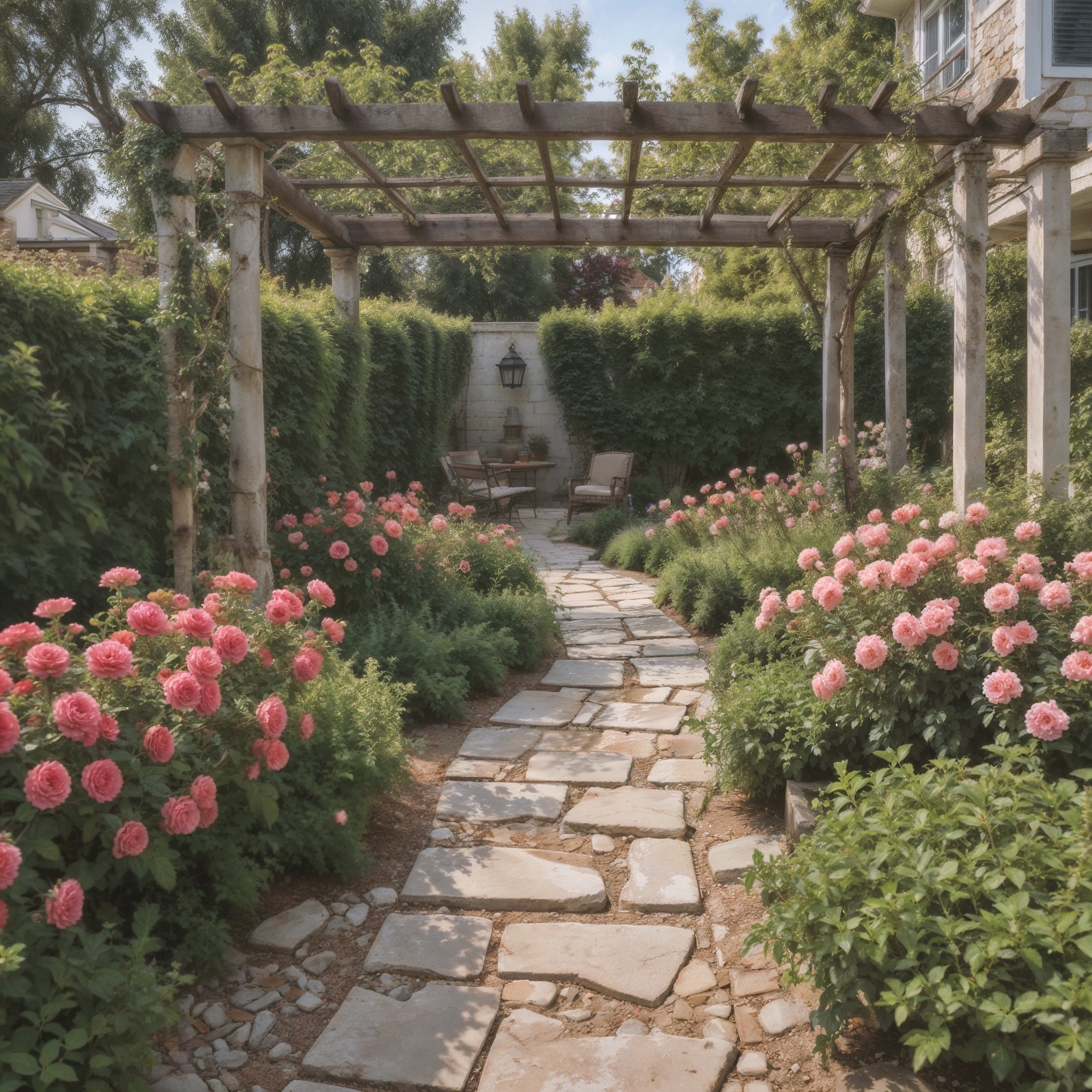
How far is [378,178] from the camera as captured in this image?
612cm

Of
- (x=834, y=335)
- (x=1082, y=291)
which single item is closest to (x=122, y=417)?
(x=834, y=335)

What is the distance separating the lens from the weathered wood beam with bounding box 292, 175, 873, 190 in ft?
20.0

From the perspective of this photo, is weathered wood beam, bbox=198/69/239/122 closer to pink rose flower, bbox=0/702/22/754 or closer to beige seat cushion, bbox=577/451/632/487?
pink rose flower, bbox=0/702/22/754

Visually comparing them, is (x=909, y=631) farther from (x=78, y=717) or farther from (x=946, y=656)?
(x=78, y=717)

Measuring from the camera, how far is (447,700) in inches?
162

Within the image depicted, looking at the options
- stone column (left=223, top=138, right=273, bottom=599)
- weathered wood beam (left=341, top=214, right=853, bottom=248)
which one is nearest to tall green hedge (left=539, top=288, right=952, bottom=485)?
weathered wood beam (left=341, top=214, right=853, bottom=248)

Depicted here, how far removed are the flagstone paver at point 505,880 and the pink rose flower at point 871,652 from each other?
3.19ft

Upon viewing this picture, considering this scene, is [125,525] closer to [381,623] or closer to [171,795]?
[381,623]

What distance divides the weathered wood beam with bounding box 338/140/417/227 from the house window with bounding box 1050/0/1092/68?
6.05 m

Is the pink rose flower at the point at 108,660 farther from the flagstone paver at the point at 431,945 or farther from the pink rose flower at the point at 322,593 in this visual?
the flagstone paver at the point at 431,945

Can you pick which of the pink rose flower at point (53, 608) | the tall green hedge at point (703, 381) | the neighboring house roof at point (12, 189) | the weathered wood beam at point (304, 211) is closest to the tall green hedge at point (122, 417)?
the weathered wood beam at point (304, 211)

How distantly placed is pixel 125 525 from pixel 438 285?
17730 mm

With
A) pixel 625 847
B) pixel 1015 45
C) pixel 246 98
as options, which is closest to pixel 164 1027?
pixel 625 847

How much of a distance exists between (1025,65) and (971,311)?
497 centimetres
